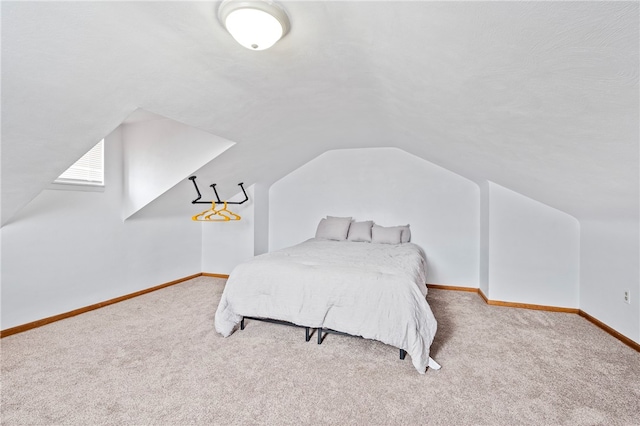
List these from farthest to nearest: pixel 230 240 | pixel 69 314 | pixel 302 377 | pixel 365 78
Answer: pixel 230 240, pixel 69 314, pixel 365 78, pixel 302 377

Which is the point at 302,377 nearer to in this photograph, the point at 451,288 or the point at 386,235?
the point at 386,235

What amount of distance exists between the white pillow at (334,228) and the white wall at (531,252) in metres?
1.78

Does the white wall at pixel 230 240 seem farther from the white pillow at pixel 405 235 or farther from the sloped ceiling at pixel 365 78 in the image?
the white pillow at pixel 405 235

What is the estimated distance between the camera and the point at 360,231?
401 cm

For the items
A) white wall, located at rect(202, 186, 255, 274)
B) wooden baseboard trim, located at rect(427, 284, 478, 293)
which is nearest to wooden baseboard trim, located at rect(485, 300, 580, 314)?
wooden baseboard trim, located at rect(427, 284, 478, 293)

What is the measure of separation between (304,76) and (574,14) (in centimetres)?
144

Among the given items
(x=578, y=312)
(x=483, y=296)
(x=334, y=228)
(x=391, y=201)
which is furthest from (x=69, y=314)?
(x=578, y=312)

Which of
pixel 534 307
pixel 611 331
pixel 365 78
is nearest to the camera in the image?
pixel 365 78

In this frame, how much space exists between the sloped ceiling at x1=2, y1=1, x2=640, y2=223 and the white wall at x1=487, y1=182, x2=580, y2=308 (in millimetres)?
475

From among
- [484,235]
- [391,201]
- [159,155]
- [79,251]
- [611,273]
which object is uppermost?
[159,155]

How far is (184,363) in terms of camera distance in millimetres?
1972

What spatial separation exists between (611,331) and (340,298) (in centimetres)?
237

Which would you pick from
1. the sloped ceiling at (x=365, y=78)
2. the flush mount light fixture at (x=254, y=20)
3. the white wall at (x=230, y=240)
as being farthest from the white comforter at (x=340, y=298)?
the white wall at (x=230, y=240)

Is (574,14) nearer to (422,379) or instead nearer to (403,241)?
(422,379)
